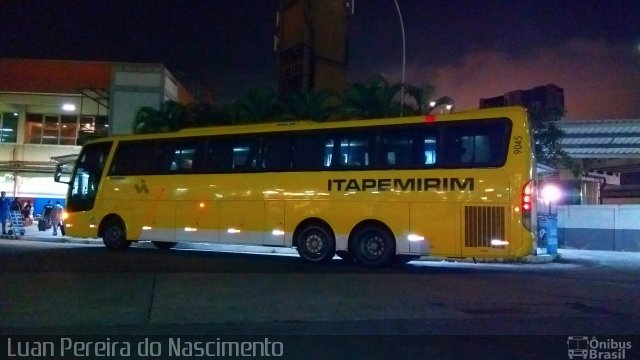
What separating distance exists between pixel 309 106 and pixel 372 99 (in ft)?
9.50

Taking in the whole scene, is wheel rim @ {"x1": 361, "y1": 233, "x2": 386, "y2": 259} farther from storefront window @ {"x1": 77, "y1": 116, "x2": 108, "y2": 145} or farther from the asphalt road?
storefront window @ {"x1": 77, "y1": 116, "x2": 108, "y2": 145}

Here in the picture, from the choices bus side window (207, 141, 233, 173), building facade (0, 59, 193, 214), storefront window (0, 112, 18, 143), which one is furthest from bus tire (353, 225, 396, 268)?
storefront window (0, 112, 18, 143)

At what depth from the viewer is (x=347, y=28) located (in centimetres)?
4966

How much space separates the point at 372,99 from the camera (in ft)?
85.8

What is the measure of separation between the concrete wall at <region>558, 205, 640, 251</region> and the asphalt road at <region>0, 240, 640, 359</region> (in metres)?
8.45

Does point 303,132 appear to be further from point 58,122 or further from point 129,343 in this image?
point 58,122

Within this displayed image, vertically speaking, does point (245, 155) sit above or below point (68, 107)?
below

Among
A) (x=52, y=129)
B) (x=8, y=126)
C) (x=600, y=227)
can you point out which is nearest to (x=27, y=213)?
(x=52, y=129)

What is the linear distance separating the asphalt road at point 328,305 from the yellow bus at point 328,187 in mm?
955

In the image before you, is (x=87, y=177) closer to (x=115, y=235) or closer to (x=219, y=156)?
(x=115, y=235)

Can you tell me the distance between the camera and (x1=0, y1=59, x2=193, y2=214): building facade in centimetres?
3281

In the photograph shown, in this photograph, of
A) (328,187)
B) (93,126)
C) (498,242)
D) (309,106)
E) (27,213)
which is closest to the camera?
(498,242)

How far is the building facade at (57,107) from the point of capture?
32812 millimetres

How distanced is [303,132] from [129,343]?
9.64 metres
